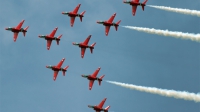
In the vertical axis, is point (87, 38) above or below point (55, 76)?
above

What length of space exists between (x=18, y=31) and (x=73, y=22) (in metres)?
12.7

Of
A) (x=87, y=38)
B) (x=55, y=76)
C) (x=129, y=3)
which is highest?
(x=129, y=3)

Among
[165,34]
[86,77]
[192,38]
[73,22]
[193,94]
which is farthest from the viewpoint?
[73,22]

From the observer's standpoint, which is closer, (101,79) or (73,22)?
(101,79)

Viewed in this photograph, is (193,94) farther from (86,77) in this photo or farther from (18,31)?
(18,31)

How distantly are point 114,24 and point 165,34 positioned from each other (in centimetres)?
1518

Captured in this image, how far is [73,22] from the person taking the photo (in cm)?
12075

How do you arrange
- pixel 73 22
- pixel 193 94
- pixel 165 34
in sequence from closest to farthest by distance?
pixel 193 94 < pixel 165 34 < pixel 73 22

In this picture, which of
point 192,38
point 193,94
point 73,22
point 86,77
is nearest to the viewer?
point 193,94

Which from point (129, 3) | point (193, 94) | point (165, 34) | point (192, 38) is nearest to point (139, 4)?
point (129, 3)

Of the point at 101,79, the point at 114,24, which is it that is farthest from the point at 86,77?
the point at 114,24

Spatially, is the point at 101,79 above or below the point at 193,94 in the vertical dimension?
below

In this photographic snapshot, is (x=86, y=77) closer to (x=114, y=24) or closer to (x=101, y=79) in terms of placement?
(x=101, y=79)

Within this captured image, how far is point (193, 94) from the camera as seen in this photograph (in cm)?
8400
